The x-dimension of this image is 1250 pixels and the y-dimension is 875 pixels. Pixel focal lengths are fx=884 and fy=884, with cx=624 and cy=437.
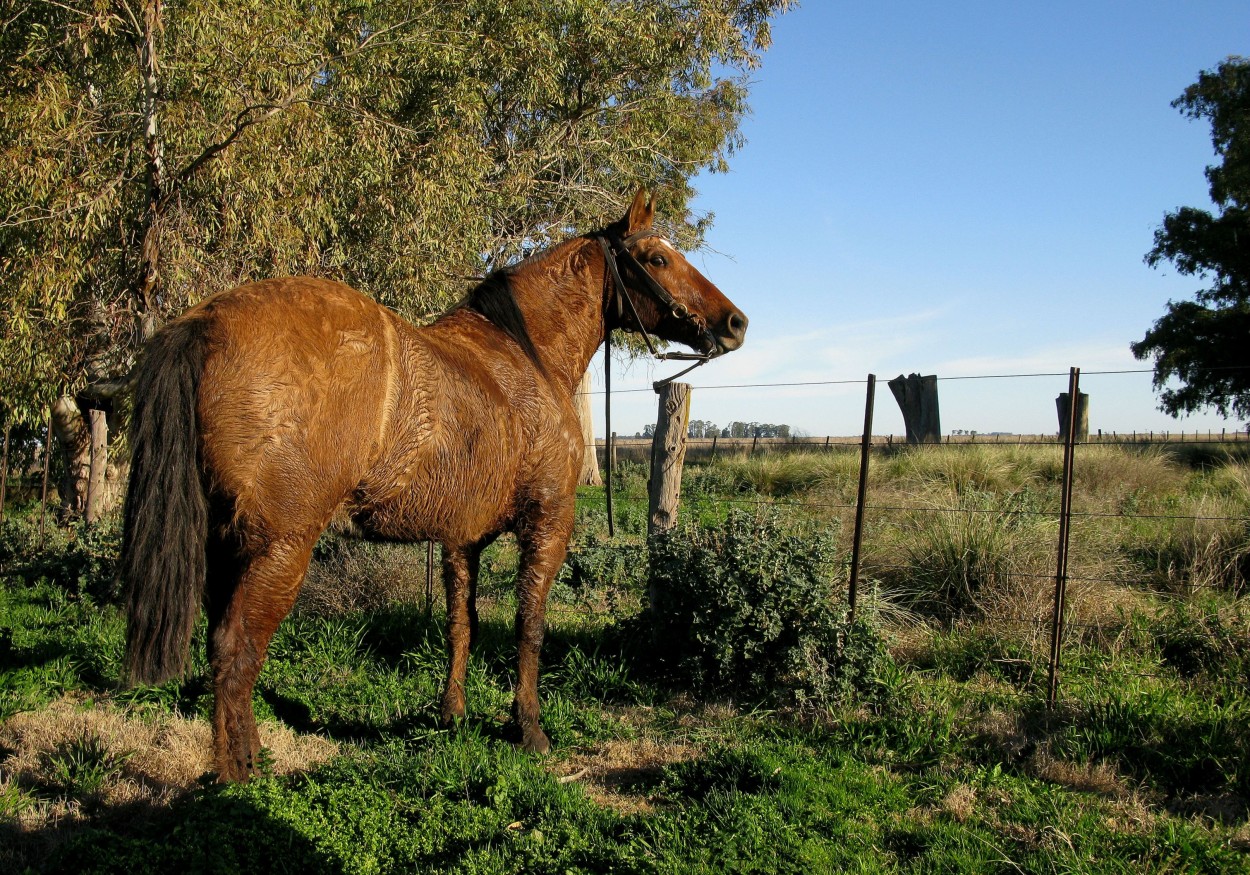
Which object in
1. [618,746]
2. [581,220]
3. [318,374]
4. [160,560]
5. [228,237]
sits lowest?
[618,746]

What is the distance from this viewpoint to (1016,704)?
5047 mm

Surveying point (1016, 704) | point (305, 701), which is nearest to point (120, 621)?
point (305, 701)

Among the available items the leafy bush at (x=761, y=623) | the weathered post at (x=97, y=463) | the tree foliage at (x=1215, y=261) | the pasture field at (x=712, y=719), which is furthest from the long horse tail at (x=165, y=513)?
the tree foliage at (x=1215, y=261)

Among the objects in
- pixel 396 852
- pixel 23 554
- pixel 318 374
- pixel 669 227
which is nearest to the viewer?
pixel 396 852

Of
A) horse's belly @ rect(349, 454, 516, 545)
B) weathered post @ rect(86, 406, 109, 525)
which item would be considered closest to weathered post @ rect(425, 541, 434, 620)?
horse's belly @ rect(349, 454, 516, 545)

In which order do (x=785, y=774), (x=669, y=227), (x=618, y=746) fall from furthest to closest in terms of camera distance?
(x=669, y=227)
(x=618, y=746)
(x=785, y=774)

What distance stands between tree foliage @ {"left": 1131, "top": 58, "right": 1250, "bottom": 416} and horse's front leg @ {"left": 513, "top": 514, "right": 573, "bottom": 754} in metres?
21.6

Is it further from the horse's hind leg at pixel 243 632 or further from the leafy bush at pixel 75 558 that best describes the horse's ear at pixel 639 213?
the leafy bush at pixel 75 558

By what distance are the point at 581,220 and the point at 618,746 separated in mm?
13859

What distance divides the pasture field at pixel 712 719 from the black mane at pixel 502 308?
1886mm

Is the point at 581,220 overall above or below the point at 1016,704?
above

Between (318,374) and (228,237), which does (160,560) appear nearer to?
(318,374)

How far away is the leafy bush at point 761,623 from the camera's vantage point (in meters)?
5.23

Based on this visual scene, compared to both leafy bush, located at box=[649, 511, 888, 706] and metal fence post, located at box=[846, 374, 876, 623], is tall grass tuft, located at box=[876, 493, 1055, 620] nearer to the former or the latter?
metal fence post, located at box=[846, 374, 876, 623]
